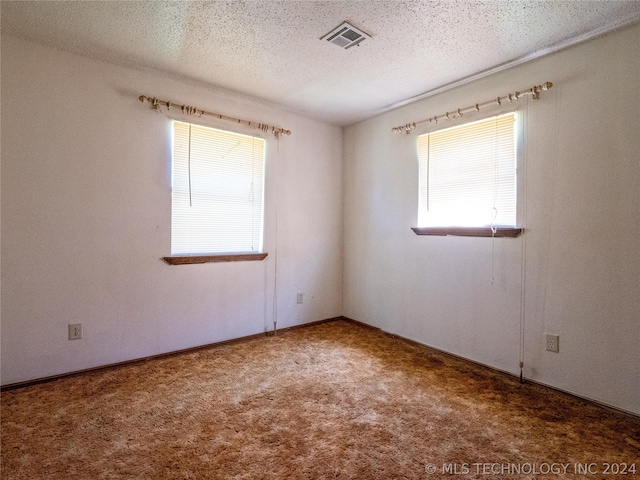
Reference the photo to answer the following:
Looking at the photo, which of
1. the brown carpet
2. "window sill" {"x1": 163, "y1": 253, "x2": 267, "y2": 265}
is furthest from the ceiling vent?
the brown carpet

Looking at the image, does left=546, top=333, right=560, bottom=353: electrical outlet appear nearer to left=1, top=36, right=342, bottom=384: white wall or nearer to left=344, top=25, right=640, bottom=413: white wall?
left=344, top=25, right=640, bottom=413: white wall

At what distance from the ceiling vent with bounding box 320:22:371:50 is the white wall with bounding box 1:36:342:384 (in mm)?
1316

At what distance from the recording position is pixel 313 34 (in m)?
2.18

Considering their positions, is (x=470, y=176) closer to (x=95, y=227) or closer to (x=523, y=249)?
(x=523, y=249)

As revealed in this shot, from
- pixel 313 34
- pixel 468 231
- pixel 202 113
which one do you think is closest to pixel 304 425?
pixel 468 231

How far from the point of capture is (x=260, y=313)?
3.44 m

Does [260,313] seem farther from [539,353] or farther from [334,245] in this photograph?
[539,353]

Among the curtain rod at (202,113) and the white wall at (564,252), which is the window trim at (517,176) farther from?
the curtain rod at (202,113)

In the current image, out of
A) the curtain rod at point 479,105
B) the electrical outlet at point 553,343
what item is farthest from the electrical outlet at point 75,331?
the electrical outlet at point 553,343

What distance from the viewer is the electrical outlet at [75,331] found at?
2436 mm

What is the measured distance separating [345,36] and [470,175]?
1.52 metres

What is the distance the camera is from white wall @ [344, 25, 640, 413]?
6.59 ft

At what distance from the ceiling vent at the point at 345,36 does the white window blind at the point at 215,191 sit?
1387 millimetres

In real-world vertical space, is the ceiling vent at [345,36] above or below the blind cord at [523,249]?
above
